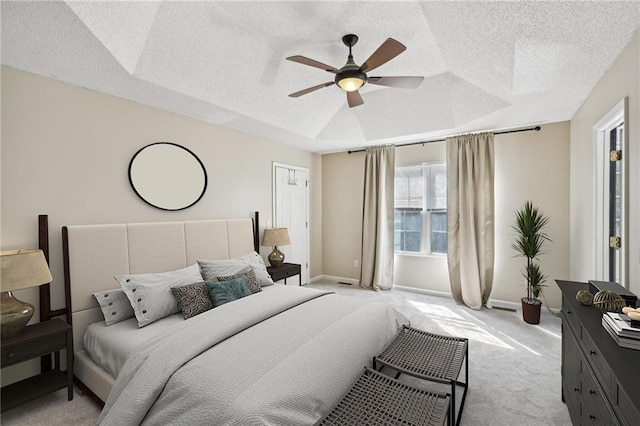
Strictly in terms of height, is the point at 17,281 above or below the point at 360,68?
below

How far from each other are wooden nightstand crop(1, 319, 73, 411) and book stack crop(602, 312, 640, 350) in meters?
3.35

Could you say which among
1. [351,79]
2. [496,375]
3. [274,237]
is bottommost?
[496,375]

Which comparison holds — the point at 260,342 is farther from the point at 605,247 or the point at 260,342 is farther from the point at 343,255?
the point at 343,255

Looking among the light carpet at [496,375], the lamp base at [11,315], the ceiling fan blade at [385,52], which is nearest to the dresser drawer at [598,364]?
the light carpet at [496,375]

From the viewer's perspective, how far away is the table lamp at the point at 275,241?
431cm

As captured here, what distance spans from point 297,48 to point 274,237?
2493 mm

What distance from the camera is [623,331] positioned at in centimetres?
132

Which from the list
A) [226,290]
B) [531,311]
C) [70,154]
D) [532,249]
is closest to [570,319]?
[531,311]

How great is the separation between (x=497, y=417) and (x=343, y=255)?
3.82 m

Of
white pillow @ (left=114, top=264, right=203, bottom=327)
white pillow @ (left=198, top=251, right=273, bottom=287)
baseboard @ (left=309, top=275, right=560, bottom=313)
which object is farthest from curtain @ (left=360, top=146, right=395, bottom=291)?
white pillow @ (left=114, top=264, right=203, bottom=327)

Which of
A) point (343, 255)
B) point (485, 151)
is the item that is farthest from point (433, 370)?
point (343, 255)

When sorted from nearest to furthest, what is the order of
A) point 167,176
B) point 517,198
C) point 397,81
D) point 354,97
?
point 397,81 → point 354,97 → point 167,176 → point 517,198

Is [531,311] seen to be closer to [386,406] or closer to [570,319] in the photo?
[570,319]

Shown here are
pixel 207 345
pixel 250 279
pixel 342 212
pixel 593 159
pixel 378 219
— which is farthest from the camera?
pixel 342 212
